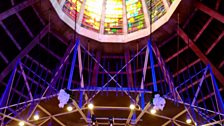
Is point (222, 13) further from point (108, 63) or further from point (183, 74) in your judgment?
point (108, 63)

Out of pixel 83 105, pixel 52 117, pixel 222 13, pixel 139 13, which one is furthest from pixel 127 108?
pixel 139 13

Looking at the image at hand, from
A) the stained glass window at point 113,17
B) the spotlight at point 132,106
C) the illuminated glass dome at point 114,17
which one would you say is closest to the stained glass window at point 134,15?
the illuminated glass dome at point 114,17

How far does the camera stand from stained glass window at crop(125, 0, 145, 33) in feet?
84.4

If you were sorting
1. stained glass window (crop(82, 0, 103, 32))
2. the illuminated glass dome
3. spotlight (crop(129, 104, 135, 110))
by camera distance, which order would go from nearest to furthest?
spotlight (crop(129, 104, 135, 110))
the illuminated glass dome
stained glass window (crop(82, 0, 103, 32))

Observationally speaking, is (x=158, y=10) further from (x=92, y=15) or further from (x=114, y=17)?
(x=92, y=15)

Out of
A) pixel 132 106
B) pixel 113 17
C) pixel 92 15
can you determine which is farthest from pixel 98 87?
pixel 113 17

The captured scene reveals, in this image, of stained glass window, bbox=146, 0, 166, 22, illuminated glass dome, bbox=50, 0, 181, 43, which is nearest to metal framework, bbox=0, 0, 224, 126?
illuminated glass dome, bbox=50, 0, 181, 43

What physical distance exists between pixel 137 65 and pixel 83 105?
9.12 m

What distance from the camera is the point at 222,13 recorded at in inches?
858

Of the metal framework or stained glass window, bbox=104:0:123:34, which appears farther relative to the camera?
stained glass window, bbox=104:0:123:34

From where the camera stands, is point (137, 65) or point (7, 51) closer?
point (7, 51)

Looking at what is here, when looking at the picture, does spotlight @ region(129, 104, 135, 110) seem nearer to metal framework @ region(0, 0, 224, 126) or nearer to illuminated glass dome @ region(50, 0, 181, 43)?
metal framework @ region(0, 0, 224, 126)

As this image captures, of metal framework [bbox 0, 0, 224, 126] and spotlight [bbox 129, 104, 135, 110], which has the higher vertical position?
metal framework [bbox 0, 0, 224, 126]

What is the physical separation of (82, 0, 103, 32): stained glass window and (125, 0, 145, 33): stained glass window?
174cm
